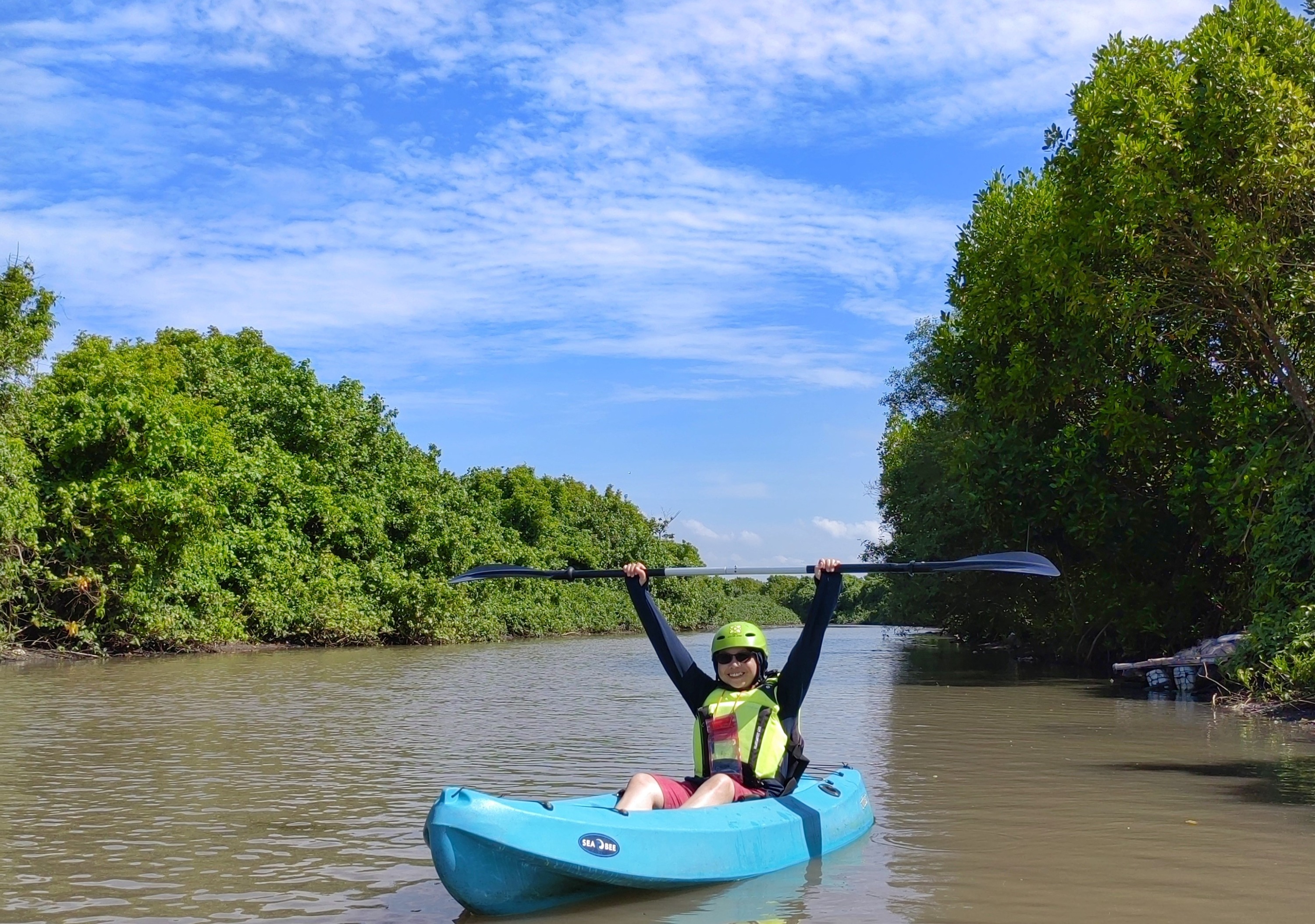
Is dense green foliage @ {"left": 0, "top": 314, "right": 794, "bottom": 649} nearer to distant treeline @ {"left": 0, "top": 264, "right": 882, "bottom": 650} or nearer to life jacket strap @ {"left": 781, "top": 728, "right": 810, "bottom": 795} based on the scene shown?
distant treeline @ {"left": 0, "top": 264, "right": 882, "bottom": 650}

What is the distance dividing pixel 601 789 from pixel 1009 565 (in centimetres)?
307

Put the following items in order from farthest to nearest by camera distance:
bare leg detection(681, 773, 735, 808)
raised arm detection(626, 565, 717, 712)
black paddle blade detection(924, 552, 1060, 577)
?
black paddle blade detection(924, 552, 1060, 577), raised arm detection(626, 565, 717, 712), bare leg detection(681, 773, 735, 808)

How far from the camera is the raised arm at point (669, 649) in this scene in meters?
6.76

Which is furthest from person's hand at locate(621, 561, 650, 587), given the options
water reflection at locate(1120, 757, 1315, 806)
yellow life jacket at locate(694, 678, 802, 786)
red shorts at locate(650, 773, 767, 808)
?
water reflection at locate(1120, 757, 1315, 806)

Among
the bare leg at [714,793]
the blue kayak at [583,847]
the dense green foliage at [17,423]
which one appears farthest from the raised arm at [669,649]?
the dense green foliage at [17,423]

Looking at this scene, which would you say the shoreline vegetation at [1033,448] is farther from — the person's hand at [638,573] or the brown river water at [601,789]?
the person's hand at [638,573]

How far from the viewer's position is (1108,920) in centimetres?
509

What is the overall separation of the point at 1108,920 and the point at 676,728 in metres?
7.58

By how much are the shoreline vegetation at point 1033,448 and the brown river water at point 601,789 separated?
355cm

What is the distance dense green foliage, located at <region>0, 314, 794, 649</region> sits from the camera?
21.0 m

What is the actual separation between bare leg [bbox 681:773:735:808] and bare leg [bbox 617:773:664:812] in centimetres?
14

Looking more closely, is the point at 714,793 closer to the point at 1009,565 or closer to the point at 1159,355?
the point at 1009,565

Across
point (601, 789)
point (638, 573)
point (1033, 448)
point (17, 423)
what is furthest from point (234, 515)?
point (638, 573)

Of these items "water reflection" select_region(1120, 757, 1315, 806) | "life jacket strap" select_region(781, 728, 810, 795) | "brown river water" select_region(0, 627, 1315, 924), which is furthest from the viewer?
"water reflection" select_region(1120, 757, 1315, 806)
